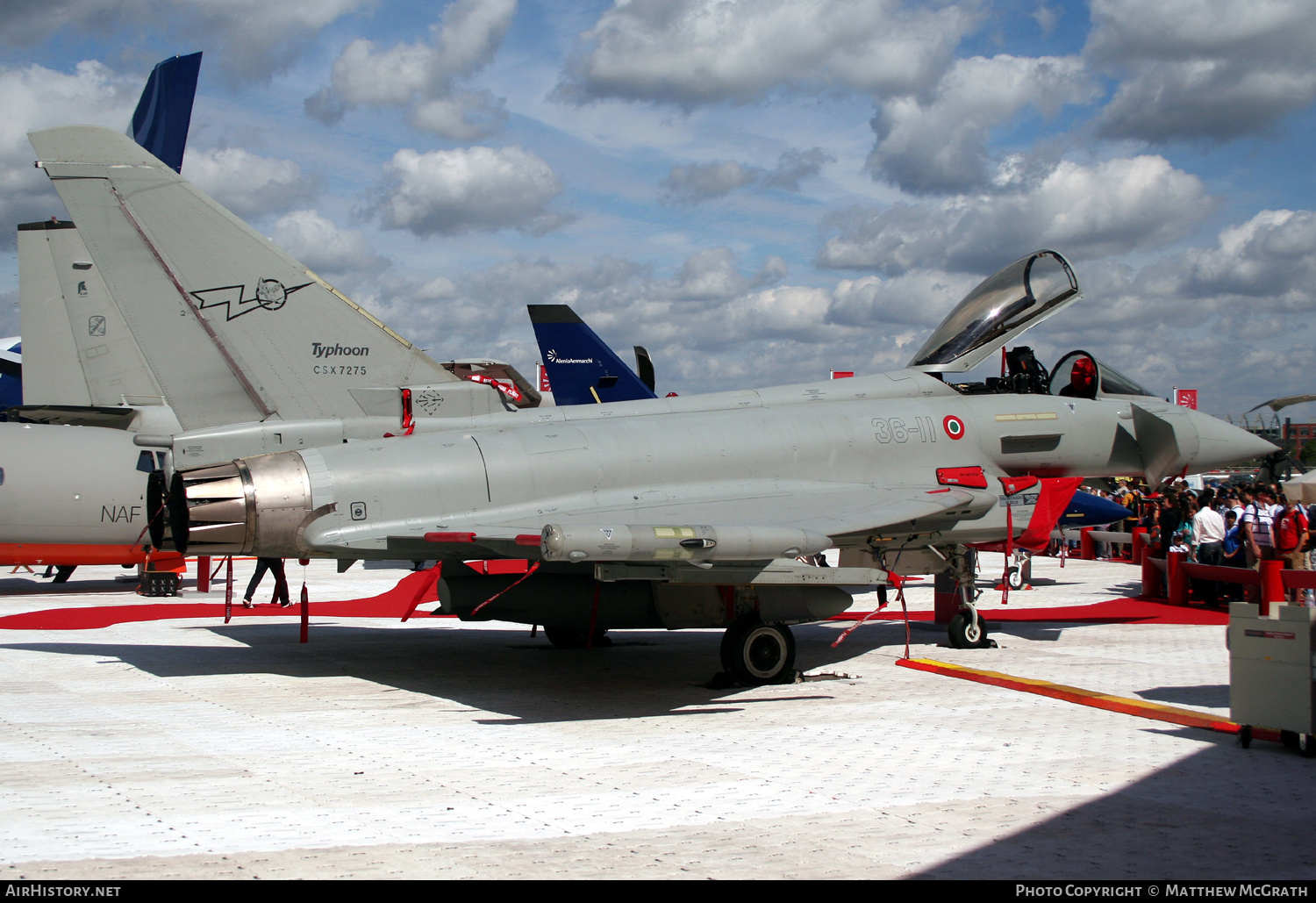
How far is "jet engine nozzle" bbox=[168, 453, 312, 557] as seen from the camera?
776 cm

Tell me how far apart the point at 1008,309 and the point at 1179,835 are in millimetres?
7420

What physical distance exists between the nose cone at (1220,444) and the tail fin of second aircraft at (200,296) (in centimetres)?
920

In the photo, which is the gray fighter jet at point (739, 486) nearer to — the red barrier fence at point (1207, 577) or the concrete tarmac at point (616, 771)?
the concrete tarmac at point (616, 771)

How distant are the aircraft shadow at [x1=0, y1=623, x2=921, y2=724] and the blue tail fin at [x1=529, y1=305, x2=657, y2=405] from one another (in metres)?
7.88

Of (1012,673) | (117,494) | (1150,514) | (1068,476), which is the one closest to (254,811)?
(1012,673)

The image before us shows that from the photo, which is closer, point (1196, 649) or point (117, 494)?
point (1196, 649)

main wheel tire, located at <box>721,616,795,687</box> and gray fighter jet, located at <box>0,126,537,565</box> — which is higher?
gray fighter jet, located at <box>0,126,537,565</box>

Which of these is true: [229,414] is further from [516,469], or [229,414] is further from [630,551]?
[630,551]

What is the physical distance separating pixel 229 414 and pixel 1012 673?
752 centimetres

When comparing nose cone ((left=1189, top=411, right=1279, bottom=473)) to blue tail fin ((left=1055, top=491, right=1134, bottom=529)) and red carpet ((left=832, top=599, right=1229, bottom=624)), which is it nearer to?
blue tail fin ((left=1055, top=491, right=1134, bottom=529))

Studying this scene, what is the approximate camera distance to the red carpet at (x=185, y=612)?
42.9 feet

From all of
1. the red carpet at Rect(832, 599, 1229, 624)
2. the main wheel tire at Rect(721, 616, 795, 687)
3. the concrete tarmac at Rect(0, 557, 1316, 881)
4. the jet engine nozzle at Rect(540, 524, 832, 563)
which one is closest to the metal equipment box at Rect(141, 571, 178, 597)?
the concrete tarmac at Rect(0, 557, 1316, 881)

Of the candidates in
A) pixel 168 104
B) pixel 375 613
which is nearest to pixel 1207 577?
pixel 375 613

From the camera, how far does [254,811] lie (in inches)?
202
